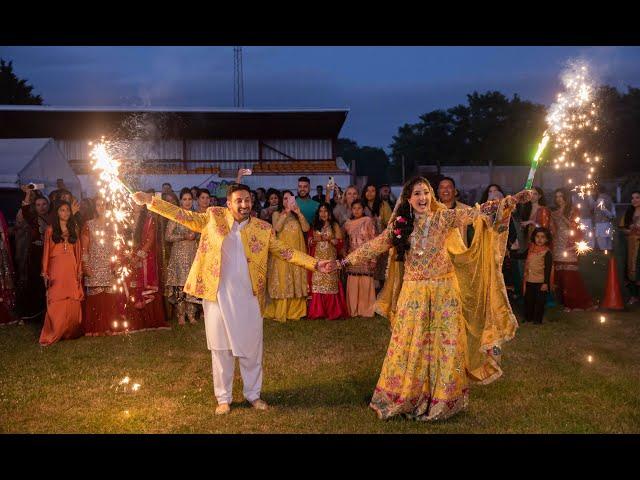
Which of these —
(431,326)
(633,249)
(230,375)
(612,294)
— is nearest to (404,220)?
(431,326)

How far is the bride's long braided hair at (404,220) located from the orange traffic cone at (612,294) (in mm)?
5643

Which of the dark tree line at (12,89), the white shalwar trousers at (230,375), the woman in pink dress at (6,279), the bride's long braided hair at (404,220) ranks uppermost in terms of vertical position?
the dark tree line at (12,89)

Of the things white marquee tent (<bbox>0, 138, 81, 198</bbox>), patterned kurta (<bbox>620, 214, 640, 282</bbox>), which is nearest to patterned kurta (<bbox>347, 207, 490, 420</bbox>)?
patterned kurta (<bbox>620, 214, 640, 282</bbox>)

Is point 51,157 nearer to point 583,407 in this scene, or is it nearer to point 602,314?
point 602,314

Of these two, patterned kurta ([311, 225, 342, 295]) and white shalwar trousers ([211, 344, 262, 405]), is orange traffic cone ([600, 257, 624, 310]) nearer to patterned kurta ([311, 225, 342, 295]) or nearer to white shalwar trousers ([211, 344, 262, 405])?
patterned kurta ([311, 225, 342, 295])

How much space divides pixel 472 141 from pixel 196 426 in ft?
134

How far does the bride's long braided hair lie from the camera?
539cm

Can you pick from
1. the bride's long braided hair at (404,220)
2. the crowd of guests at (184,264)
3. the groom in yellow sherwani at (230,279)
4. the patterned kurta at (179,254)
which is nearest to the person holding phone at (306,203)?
the crowd of guests at (184,264)

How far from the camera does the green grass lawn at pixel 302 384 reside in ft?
17.4

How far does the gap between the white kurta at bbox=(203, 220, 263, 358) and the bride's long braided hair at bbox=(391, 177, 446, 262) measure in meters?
1.25

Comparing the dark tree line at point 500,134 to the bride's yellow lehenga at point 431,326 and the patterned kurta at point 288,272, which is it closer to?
the patterned kurta at point 288,272

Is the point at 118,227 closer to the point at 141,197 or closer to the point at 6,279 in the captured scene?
the point at 6,279

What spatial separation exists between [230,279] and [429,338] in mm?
1664

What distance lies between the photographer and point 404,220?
5.40 metres
